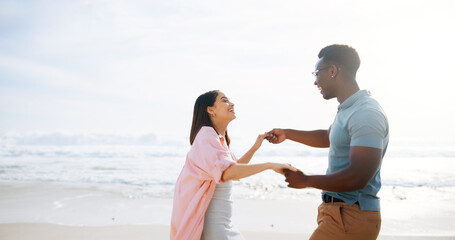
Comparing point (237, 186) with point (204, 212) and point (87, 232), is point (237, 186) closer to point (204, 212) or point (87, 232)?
point (87, 232)

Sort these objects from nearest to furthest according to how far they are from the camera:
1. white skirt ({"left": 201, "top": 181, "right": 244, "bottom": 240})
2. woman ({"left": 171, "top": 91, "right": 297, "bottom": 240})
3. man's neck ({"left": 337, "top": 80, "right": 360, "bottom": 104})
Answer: man's neck ({"left": 337, "top": 80, "right": 360, "bottom": 104}), woman ({"left": 171, "top": 91, "right": 297, "bottom": 240}), white skirt ({"left": 201, "top": 181, "right": 244, "bottom": 240})

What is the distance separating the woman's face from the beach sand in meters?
3.07

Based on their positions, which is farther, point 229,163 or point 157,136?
point 157,136

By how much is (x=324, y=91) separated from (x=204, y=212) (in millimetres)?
1322

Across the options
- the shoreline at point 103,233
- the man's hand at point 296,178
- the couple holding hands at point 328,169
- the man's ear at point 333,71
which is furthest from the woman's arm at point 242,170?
the shoreline at point 103,233

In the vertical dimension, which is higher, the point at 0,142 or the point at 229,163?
the point at 229,163

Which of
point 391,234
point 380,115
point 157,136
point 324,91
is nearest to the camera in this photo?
point 380,115

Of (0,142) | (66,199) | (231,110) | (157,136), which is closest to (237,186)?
(66,199)

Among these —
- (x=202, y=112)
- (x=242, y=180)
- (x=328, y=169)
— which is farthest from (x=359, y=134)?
(x=242, y=180)

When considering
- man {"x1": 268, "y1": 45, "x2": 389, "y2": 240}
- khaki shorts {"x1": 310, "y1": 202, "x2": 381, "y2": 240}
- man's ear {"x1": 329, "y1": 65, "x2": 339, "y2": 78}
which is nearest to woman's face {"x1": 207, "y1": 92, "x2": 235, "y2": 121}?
man {"x1": 268, "y1": 45, "x2": 389, "y2": 240}

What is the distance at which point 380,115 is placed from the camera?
91.7 inches

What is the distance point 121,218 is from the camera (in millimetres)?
7379

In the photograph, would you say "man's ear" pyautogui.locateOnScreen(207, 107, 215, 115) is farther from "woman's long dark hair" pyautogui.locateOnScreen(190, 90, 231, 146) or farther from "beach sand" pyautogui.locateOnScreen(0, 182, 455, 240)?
"beach sand" pyautogui.locateOnScreen(0, 182, 455, 240)

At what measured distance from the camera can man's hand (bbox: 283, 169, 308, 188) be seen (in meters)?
2.54
